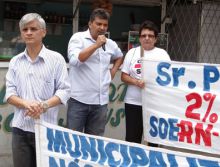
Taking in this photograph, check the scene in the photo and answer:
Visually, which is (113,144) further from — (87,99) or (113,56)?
(113,56)

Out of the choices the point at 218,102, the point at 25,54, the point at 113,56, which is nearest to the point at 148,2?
the point at 113,56

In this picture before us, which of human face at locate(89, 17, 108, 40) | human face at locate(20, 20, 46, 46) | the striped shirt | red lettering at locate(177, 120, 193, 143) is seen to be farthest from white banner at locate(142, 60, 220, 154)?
human face at locate(20, 20, 46, 46)

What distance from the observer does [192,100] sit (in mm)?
4172

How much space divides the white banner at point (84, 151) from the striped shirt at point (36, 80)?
0.46 ft

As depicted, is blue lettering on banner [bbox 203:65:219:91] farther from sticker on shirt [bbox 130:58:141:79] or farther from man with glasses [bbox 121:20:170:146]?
sticker on shirt [bbox 130:58:141:79]

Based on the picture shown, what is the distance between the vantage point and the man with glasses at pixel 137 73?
13.9 ft

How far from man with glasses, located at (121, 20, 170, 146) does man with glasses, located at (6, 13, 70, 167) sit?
1.20 m

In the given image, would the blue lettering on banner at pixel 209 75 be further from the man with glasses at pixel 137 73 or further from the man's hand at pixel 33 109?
the man's hand at pixel 33 109

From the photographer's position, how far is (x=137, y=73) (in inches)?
170

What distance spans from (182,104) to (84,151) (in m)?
1.41

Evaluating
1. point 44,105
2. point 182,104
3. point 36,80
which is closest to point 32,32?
point 36,80

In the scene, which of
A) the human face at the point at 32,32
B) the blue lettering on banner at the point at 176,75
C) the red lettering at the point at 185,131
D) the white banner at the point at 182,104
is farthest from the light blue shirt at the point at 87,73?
the human face at the point at 32,32

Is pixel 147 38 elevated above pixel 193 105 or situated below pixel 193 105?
above

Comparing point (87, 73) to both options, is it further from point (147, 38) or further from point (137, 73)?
point (147, 38)
